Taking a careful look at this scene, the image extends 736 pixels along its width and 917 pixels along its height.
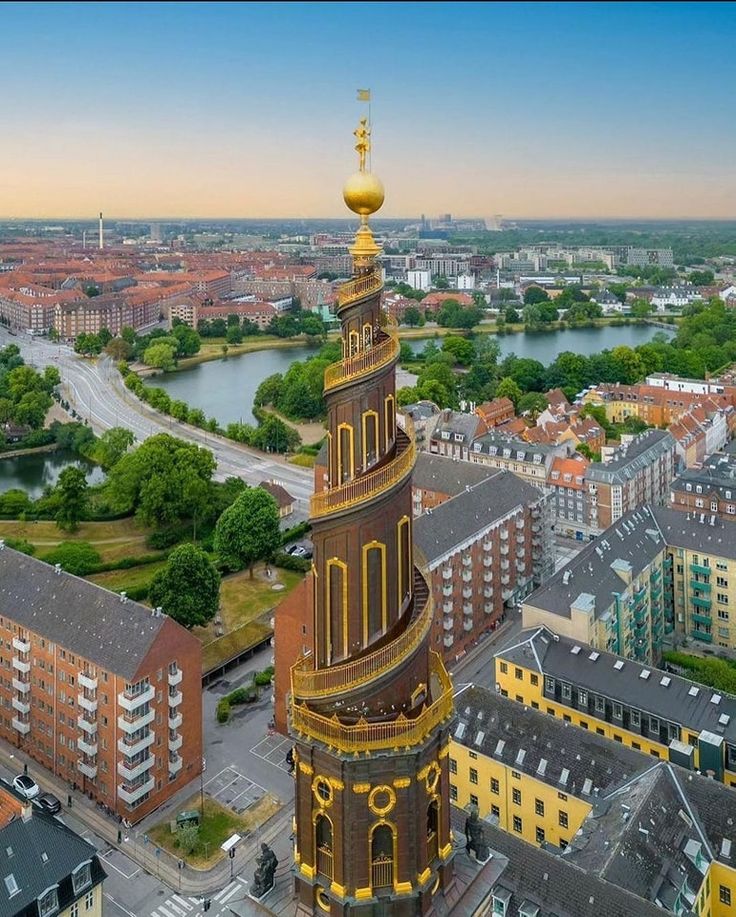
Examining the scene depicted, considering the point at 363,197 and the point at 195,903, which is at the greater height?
the point at 363,197

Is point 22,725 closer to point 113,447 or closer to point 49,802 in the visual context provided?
point 49,802

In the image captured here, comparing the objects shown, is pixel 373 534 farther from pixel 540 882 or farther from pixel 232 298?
pixel 232 298

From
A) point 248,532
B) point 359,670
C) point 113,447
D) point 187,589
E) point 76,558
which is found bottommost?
point 76,558

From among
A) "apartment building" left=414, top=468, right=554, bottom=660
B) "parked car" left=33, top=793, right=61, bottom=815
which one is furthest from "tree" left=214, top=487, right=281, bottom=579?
"parked car" left=33, top=793, right=61, bottom=815

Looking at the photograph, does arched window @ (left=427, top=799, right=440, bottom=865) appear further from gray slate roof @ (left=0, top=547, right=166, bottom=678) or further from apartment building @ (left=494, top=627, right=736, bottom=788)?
gray slate roof @ (left=0, top=547, right=166, bottom=678)

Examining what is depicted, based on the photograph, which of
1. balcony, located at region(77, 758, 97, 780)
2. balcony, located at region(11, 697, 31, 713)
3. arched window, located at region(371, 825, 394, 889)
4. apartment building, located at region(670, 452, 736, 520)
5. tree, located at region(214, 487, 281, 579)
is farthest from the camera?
apartment building, located at region(670, 452, 736, 520)

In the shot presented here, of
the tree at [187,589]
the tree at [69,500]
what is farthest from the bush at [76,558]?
the tree at [187,589]

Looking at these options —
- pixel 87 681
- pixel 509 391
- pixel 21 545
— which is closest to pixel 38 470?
pixel 21 545
